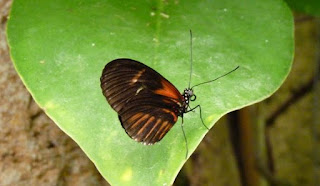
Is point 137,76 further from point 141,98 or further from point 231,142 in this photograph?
point 231,142

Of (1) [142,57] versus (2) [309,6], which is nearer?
(1) [142,57]

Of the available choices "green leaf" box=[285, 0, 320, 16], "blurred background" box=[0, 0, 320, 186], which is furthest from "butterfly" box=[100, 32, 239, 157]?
"green leaf" box=[285, 0, 320, 16]

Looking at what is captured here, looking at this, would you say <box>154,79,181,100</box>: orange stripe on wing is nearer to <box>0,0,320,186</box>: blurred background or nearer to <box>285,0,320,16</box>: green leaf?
<box>0,0,320,186</box>: blurred background

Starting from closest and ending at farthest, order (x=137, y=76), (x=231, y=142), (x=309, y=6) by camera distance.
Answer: (x=137, y=76)
(x=309, y=6)
(x=231, y=142)

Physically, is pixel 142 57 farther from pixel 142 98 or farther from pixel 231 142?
pixel 231 142

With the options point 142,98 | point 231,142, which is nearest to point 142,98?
point 142,98

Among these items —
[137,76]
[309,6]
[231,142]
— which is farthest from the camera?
[231,142]

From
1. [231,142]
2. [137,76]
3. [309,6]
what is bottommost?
[231,142]

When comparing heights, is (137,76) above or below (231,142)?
above
